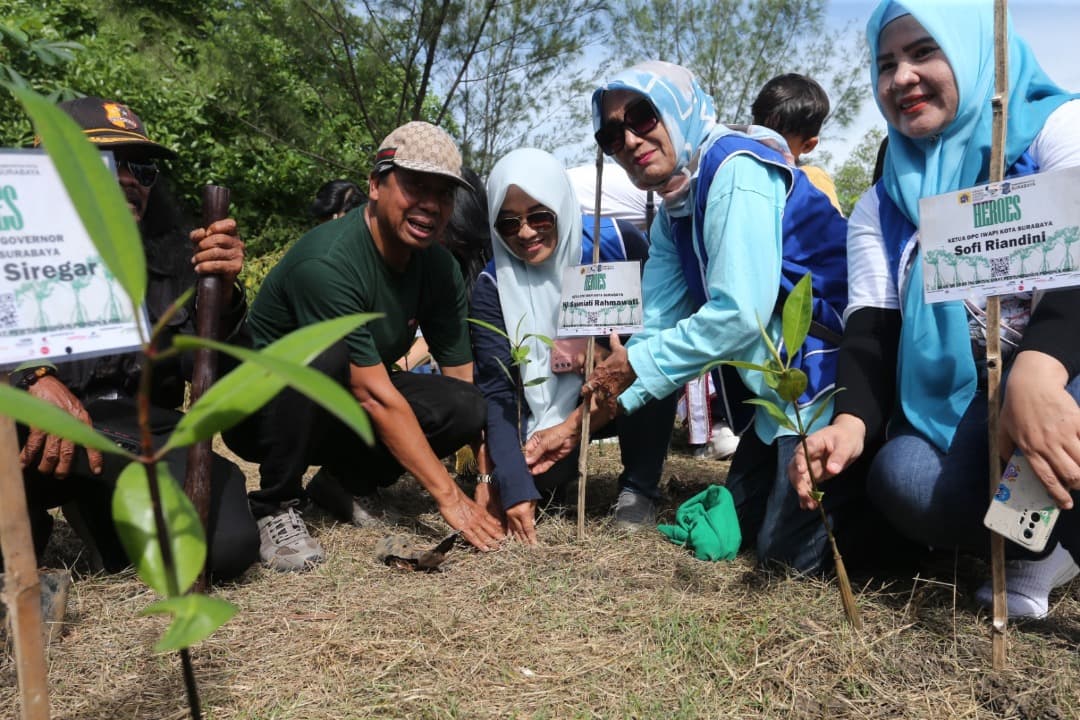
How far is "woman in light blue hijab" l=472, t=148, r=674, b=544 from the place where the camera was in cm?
256

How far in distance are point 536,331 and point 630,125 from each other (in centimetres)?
74

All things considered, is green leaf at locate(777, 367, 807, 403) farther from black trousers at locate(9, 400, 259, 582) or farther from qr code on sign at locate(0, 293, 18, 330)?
black trousers at locate(9, 400, 259, 582)

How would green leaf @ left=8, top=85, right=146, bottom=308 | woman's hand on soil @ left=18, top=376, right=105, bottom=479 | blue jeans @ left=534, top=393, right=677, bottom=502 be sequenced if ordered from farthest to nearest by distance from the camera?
blue jeans @ left=534, top=393, right=677, bottom=502, woman's hand on soil @ left=18, top=376, right=105, bottom=479, green leaf @ left=8, top=85, right=146, bottom=308

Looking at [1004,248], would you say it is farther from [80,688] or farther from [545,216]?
[80,688]

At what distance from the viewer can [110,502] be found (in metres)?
2.23

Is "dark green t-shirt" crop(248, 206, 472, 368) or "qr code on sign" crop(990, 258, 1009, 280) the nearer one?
"qr code on sign" crop(990, 258, 1009, 280)

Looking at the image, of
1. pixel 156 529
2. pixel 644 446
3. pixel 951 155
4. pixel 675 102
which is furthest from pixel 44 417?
pixel 644 446

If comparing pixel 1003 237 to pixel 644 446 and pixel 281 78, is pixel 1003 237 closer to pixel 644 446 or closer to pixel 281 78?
pixel 644 446

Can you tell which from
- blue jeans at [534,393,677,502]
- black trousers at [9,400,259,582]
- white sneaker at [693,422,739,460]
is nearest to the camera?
black trousers at [9,400,259,582]

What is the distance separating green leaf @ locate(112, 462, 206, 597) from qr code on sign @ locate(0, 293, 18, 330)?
568 millimetres

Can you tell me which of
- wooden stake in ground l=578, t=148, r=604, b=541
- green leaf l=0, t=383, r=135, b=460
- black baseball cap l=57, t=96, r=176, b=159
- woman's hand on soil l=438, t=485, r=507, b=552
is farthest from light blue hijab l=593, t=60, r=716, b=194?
green leaf l=0, t=383, r=135, b=460

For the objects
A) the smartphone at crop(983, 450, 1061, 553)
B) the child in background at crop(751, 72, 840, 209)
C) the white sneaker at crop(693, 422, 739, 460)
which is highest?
the child in background at crop(751, 72, 840, 209)

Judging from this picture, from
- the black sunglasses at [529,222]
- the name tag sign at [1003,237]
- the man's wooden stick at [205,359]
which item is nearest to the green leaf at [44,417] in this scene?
the man's wooden stick at [205,359]

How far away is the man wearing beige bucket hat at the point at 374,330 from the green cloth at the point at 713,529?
58cm
